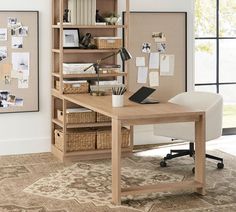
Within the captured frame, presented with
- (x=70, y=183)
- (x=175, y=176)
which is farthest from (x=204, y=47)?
(x=70, y=183)

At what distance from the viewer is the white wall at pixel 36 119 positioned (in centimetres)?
618

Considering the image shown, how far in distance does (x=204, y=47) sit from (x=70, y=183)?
2874 millimetres

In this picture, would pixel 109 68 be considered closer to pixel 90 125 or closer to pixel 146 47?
pixel 90 125

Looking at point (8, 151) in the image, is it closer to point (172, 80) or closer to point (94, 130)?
point (94, 130)

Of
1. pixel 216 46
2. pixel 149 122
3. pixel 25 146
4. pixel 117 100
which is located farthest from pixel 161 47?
pixel 149 122

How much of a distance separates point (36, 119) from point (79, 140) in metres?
0.64

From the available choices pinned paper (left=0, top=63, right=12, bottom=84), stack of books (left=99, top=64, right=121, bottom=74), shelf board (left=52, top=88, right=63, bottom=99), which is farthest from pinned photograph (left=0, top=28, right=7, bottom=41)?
stack of books (left=99, top=64, right=121, bottom=74)

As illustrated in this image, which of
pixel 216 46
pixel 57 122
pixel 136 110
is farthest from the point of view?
pixel 216 46

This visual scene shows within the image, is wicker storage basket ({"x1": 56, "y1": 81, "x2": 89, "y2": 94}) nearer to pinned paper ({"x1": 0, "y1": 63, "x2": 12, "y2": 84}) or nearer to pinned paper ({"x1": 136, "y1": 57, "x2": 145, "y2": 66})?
pinned paper ({"x1": 0, "y1": 63, "x2": 12, "y2": 84})

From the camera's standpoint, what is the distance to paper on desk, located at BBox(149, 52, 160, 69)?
22.0 feet

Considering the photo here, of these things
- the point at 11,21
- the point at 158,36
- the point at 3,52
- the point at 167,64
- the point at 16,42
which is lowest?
the point at 167,64

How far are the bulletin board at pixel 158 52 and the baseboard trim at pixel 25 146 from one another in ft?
3.73

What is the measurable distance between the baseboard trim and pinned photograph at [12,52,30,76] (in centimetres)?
73

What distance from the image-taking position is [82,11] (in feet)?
19.4
